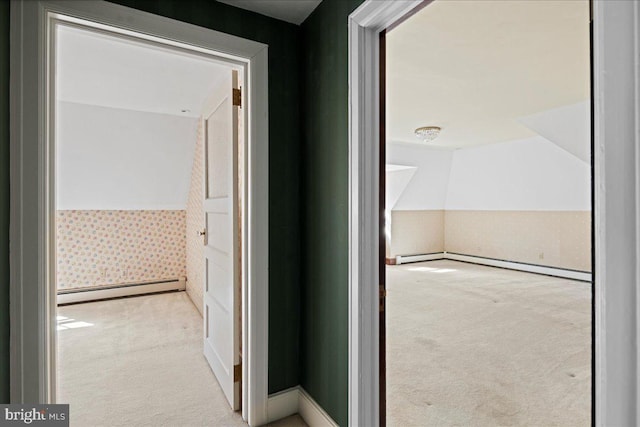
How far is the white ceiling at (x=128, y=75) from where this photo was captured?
2475mm

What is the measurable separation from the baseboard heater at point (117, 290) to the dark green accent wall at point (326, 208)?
148 inches

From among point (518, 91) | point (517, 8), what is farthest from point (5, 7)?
point (518, 91)

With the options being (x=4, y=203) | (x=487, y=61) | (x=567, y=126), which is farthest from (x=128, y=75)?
(x=567, y=126)

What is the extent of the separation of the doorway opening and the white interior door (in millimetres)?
1000

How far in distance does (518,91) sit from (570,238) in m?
3.74

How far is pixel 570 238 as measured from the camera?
6.14m

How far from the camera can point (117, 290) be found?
486 cm

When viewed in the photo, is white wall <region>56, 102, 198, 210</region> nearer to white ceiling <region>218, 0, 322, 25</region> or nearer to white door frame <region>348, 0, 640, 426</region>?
white ceiling <region>218, 0, 322, 25</region>

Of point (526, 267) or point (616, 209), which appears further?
point (526, 267)

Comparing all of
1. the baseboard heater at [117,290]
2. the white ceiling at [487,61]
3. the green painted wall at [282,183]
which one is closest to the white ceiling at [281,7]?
the green painted wall at [282,183]

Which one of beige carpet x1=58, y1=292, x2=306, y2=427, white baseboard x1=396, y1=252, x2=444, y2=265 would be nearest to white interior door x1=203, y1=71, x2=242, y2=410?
beige carpet x1=58, y1=292, x2=306, y2=427

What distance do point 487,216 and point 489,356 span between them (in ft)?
17.8

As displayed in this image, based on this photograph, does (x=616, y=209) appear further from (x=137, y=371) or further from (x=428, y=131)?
(x=428, y=131)

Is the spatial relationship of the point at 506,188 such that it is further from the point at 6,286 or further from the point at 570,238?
the point at 6,286
